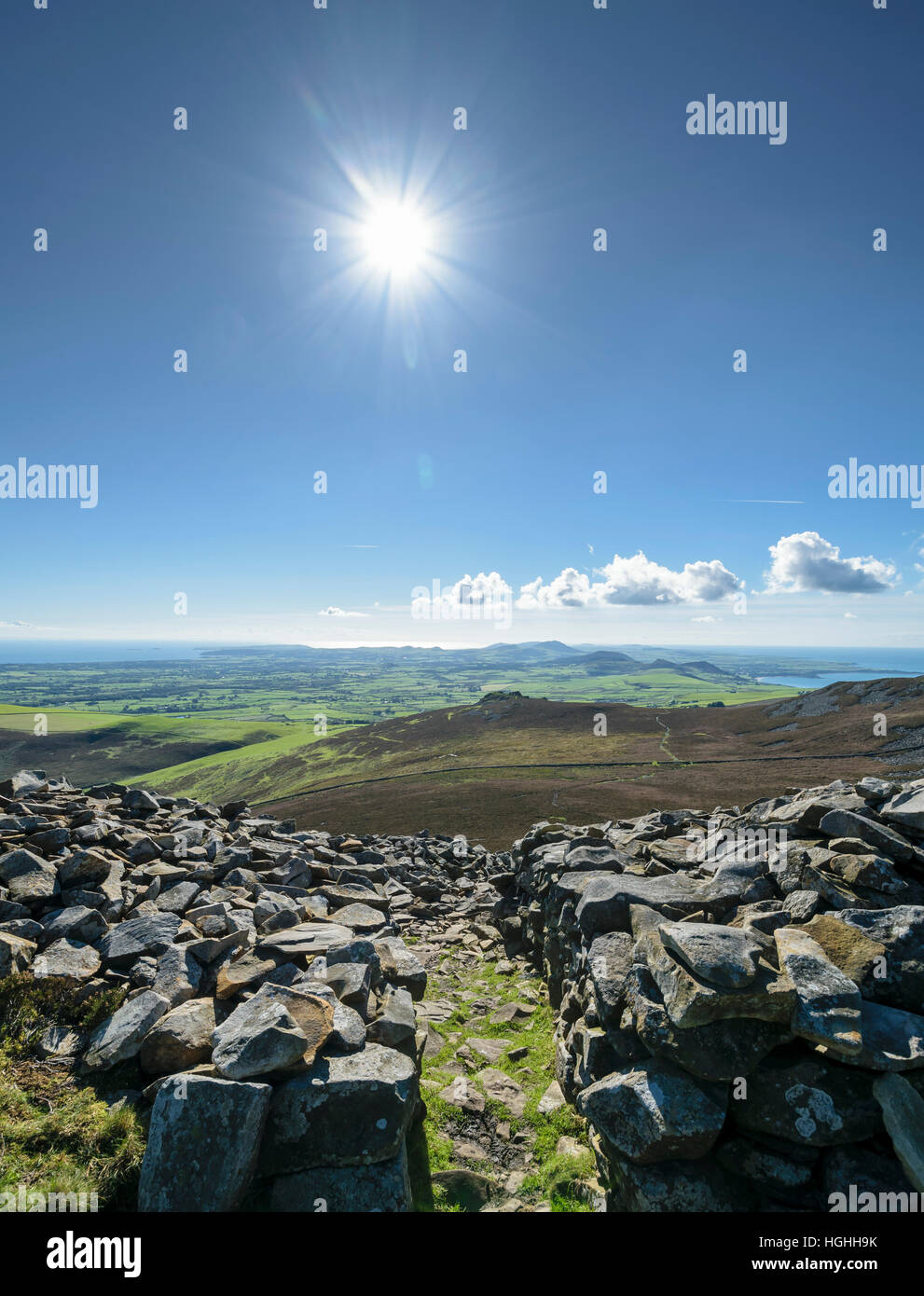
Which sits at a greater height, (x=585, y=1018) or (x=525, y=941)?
(x=585, y=1018)

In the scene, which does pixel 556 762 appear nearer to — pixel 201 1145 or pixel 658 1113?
pixel 658 1113

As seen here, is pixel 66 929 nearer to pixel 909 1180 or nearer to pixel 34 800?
pixel 34 800

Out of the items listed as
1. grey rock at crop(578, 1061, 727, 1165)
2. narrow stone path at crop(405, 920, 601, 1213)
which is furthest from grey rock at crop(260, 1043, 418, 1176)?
grey rock at crop(578, 1061, 727, 1165)

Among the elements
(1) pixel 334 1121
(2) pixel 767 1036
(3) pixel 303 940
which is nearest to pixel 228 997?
(3) pixel 303 940

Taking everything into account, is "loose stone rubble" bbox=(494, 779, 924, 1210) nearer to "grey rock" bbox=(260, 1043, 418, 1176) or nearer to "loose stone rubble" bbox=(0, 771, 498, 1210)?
"grey rock" bbox=(260, 1043, 418, 1176)

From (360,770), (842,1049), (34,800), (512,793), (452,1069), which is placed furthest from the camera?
(360,770)
